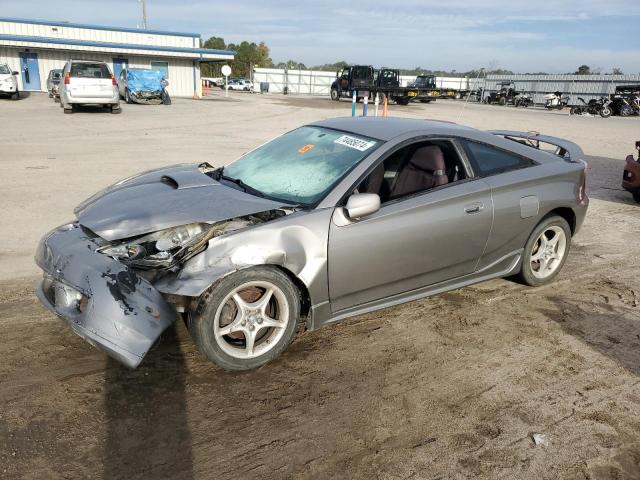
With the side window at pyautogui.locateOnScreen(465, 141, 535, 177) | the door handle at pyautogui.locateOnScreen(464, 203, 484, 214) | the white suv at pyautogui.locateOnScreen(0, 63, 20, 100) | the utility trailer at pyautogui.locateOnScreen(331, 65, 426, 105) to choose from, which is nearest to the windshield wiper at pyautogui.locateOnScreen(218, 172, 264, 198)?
the door handle at pyautogui.locateOnScreen(464, 203, 484, 214)

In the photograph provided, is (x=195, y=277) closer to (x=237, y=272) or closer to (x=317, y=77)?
(x=237, y=272)

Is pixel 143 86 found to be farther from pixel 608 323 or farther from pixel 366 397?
pixel 366 397

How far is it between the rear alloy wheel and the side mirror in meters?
1.92

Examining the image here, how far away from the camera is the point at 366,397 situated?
316cm

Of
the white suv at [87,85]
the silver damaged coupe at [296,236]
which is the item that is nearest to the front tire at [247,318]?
the silver damaged coupe at [296,236]

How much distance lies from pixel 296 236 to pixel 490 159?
6.54ft

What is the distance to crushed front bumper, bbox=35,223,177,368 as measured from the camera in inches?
115

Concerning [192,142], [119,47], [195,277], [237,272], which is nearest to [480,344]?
[237,272]

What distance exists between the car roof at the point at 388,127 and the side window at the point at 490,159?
18cm

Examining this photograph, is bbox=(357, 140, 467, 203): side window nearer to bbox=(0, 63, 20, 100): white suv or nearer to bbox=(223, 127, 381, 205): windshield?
bbox=(223, 127, 381, 205): windshield

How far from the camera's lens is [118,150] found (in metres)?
12.0

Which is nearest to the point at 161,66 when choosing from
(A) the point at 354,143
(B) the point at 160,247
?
(A) the point at 354,143

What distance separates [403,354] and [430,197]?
1182 mm

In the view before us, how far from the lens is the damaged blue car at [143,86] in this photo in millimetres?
26641
